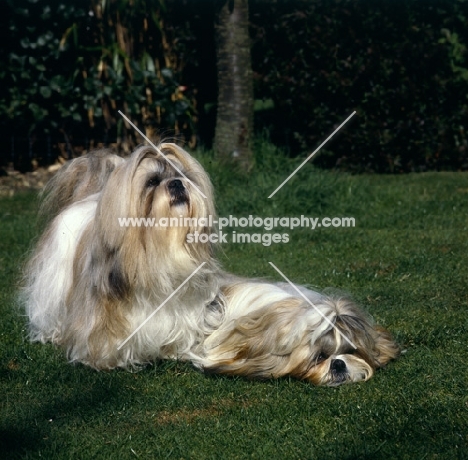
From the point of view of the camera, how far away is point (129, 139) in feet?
37.0

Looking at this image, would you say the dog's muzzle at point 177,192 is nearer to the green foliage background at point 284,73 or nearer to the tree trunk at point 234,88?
the tree trunk at point 234,88

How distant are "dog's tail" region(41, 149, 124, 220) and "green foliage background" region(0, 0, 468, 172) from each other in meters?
4.89

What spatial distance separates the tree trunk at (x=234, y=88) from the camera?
9.98m

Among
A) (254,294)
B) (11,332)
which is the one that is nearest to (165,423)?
(254,294)

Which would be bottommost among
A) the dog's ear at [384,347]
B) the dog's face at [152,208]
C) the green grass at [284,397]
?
the green grass at [284,397]

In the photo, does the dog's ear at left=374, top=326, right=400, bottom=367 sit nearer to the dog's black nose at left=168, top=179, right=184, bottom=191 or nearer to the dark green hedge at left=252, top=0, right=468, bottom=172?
the dog's black nose at left=168, top=179, right=184, bottom=191

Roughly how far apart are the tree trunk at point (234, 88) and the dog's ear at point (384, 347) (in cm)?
516

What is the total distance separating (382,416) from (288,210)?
188 inches

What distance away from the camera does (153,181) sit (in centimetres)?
472

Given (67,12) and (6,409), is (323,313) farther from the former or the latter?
(67,12)

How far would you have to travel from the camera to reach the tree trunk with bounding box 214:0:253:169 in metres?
9.98

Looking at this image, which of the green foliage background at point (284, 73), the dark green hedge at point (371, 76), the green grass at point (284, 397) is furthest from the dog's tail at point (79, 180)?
the dark green hedge at point (371, 76)

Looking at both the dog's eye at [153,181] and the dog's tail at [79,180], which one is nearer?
the dog's eye at [153,181]

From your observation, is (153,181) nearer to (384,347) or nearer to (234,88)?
(384,347)
